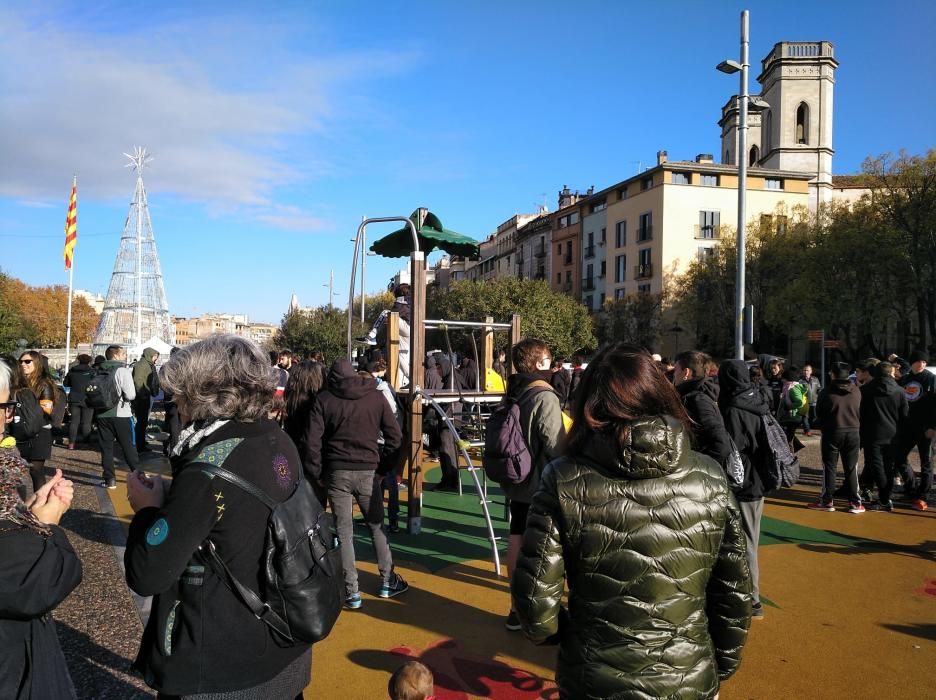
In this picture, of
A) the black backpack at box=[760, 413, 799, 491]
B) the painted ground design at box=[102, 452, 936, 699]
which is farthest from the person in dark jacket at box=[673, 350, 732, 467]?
the painted ground design at box=[102, 452, 936, 699]

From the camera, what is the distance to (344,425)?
4902 mm

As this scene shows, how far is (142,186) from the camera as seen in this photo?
129 feet

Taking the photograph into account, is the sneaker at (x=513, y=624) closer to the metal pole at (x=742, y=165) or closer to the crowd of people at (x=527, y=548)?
the crowd of people at (x=527, y=548)

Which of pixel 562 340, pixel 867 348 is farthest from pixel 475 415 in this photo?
pixel 562 340

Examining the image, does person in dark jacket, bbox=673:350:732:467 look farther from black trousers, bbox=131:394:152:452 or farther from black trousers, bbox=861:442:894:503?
black trousers, bbox=131:394:152:452

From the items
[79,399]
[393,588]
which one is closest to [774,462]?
[393,588]

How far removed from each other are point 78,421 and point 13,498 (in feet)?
42.2

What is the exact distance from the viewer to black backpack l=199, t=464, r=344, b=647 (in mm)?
2008

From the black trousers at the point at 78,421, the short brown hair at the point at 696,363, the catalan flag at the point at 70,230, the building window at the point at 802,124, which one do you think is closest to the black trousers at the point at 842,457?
the short brown hair at the point at 696,363

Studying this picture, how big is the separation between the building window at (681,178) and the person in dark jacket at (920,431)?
1755 inches

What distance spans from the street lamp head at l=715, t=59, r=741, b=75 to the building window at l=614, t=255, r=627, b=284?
39.8m

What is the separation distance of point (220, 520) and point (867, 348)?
38.1 m

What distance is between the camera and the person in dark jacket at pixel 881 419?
8.19m

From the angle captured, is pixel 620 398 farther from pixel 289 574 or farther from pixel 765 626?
pixel 765 626
